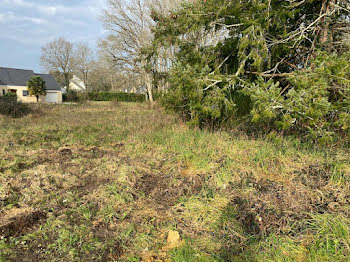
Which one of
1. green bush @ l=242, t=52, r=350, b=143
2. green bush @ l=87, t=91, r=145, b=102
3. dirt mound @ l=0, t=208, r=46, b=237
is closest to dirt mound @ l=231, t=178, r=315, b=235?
green bush @ l=242, t=52, r=350, b=143

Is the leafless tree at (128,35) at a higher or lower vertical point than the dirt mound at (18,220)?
higher

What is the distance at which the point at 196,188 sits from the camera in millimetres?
3344

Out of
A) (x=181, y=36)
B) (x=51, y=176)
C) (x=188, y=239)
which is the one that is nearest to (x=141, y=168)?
(x=51, y=176)

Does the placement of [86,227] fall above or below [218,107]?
below

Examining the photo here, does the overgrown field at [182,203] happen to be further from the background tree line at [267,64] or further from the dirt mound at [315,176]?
the background tree line at [267,64]

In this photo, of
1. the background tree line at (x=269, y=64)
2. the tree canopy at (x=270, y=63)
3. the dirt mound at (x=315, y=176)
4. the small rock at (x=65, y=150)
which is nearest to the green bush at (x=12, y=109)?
the small rock at (x=65, y=150)

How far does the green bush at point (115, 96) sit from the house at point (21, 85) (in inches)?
173

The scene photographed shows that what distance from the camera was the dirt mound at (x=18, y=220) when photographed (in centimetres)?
231

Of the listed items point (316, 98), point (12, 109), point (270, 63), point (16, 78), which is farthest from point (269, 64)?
point (16, 78)

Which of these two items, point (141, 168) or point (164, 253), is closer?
point (164, 253)

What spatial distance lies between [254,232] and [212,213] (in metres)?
0.55

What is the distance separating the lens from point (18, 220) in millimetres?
2465

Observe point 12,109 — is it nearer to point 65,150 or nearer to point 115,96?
point 65,150

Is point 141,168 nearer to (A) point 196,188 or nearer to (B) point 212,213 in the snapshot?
(A) point 196,188
